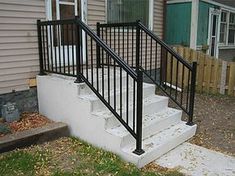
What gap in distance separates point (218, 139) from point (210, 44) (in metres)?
7.08

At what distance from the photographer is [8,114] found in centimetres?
451

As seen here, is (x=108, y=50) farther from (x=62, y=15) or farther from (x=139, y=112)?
(x=62, y=15)

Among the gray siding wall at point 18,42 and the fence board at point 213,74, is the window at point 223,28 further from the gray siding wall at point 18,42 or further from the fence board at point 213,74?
the gray siding wall at point 18,42

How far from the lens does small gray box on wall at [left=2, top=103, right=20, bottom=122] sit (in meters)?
4.50

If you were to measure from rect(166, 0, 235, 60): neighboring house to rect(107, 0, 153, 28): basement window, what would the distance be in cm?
181

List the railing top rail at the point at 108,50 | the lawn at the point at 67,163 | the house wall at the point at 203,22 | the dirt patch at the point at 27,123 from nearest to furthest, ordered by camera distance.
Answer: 1. the lawn at the point at 67,163
2. the railing top rail at the point at 108,50
3. the dirt patch at the point at 27,123
4. the house wall at the point at 203,22

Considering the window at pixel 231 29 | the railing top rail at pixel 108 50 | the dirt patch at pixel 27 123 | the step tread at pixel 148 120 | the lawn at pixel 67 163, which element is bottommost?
the lawn at pixel 67 163

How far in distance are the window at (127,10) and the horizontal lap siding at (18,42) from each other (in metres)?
2.01

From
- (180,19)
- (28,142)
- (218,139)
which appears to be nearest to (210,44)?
(180,19)

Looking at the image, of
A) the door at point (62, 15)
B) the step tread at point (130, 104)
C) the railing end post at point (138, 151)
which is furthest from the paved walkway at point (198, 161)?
the door at point (62, 15)

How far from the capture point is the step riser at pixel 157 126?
377 cm

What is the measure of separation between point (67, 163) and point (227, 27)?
10887 millimetres

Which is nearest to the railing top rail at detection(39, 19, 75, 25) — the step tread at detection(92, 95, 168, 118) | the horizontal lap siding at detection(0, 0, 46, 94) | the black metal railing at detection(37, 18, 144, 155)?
the black metal railing at detection(37, 18, 144, 155)

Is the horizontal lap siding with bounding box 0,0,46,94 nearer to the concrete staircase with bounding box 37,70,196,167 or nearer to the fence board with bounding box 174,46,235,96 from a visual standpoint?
the concrete staircase with bounding box 37,70,196,167
